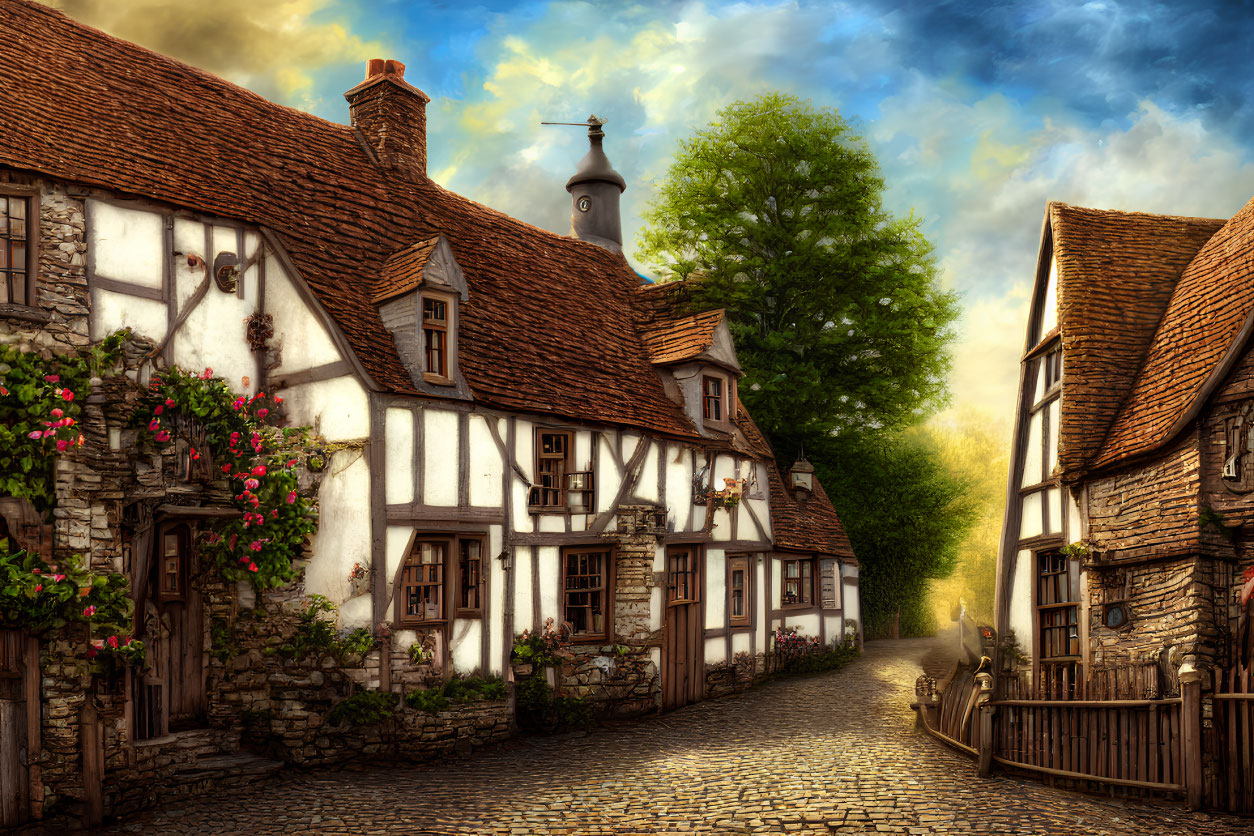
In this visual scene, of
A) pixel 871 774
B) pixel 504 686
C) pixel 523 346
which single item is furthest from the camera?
pixel 523 346

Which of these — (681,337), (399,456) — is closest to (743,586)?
(681,337)

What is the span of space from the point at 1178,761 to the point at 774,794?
154 inches

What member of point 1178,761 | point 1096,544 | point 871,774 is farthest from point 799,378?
point 1178,761

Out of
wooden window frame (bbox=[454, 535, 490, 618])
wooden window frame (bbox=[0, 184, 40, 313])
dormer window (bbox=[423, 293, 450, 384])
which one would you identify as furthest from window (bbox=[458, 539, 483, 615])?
wooden window frame (bbox=[0, 184, 40, 313])

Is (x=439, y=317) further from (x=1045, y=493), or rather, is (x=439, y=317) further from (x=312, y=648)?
(x=1045, y=493)

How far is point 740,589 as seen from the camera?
20250mm

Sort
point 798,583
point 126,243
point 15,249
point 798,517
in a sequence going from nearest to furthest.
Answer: point 15,249
point 126,243
point 798,583
point 798,517

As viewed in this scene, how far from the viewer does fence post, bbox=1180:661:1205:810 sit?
9602 mm

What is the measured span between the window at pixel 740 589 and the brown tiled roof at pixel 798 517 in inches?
50.8

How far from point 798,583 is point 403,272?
1241 centimetres

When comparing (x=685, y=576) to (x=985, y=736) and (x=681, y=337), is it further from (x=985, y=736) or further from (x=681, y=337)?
(x=985, y=736)

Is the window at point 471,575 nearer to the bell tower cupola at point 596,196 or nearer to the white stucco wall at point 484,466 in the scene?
the white stucco wall at point 484,466

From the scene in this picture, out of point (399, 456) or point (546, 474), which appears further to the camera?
point (546, 474)

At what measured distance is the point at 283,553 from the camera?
1264cm
